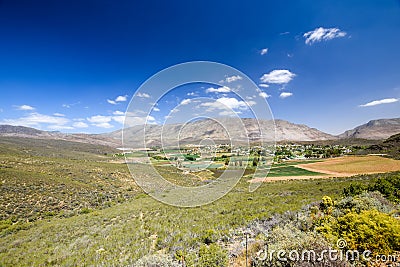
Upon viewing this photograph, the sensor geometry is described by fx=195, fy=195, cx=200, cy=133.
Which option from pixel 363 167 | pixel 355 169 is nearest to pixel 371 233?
pixel 355 169

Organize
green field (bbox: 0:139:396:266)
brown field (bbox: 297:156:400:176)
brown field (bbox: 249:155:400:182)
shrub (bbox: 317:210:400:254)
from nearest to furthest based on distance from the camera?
shrub (bbox: 317:210:400:254), green field (bbox: 0:139:396:266), brown field (bbox: 249:155:400:182), brown field (bbox: 297:156:400:176)

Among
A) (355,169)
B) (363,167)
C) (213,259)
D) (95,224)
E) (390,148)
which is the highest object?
(390,148)

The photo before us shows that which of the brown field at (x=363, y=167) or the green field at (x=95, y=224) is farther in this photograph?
the brown field at (x=363, y=167)

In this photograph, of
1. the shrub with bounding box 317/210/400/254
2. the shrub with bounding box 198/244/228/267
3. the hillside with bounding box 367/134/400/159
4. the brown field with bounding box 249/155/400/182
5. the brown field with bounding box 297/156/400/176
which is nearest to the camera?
the shrub with bounding box 317/210/400/254

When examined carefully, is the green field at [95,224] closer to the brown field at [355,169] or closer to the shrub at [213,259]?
the shrub at [213,259]

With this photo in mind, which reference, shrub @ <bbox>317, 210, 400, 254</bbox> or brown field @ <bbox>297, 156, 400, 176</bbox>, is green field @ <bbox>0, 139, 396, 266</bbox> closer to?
shrub @ <bbox>317, 210, 400, 254</bbox>

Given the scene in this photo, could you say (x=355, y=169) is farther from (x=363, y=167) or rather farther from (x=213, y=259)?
(x=213, y=259)

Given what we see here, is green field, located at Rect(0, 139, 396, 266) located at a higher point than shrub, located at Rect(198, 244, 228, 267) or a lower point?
lower

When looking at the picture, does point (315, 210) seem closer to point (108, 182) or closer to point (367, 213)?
point (367, 213)

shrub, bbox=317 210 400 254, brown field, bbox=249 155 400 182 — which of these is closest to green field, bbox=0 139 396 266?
shrub, bbox=317 210 400 254

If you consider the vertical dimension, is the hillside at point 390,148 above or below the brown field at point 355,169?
above

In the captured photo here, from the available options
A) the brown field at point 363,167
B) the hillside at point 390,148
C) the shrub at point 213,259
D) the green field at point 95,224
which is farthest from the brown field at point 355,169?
the shrub at point 213,259

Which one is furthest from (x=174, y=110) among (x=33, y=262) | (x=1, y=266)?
(x=1, y=266)

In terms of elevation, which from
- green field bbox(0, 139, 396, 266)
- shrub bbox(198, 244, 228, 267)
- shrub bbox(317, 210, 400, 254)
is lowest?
green field bbox(0, 139, 396, 266)
